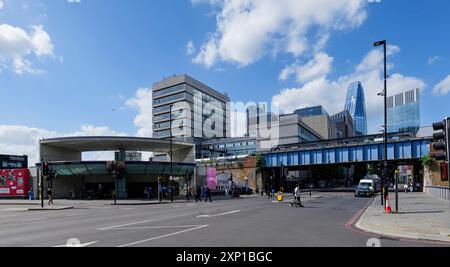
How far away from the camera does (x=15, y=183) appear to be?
50062 mm

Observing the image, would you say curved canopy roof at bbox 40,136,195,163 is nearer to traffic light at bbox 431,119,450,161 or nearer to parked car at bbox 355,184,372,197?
parked car at bbox 355,184,372,197

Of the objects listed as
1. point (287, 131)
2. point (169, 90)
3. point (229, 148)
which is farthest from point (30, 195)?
point (169, 90)

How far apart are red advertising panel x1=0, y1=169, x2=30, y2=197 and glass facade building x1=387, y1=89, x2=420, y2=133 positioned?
261ft

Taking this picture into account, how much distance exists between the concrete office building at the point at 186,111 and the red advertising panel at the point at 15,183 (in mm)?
78711

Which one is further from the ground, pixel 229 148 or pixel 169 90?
pixel 169 90

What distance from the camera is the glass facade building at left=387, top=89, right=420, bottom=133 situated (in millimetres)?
93438

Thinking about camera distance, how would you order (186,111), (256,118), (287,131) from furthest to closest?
(186,111) < (256,118) < (287,131)

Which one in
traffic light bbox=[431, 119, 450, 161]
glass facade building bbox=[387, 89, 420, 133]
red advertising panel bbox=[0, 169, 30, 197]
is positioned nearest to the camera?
traffic light bbox=[431, 119, 450, 161]

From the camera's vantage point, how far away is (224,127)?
149750 millimetres

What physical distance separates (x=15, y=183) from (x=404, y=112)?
90319 mm

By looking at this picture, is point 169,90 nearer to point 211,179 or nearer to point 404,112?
point 404,112

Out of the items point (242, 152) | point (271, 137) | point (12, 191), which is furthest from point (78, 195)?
point (271, 137)

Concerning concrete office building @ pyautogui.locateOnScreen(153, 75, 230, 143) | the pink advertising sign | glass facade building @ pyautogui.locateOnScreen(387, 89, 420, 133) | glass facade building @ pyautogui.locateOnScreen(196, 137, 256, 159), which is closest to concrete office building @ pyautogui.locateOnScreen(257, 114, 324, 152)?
glass facade building @ pyautogui.locateOnScreen(196, 137, 256, 159)
